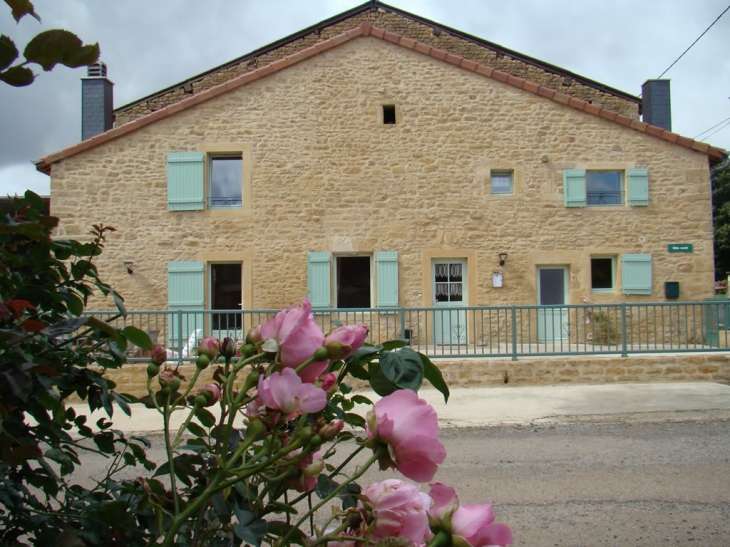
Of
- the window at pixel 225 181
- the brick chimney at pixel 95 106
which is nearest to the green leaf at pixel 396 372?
the window at pixel 225 181

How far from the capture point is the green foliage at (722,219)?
28.9 meters

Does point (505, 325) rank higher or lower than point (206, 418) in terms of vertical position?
lower

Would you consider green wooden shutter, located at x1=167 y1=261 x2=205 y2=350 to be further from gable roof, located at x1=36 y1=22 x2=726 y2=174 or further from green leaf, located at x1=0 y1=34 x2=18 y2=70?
green leaf, located at x1=0 y1=34 x2=18 y2=70

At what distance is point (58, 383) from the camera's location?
40.5 inches

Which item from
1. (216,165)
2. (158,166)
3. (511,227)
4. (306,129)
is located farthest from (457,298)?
(158,166)

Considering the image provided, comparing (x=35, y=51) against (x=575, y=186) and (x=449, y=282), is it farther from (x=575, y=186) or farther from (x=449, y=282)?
(x=575, y=186)

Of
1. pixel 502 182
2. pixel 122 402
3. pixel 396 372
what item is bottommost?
pixel 122 402

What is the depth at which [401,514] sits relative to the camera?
77 cm

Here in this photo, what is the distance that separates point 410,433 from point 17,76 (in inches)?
28.2

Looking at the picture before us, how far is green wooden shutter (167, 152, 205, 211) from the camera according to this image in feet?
38.5

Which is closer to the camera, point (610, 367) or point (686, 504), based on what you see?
point (686, 504)

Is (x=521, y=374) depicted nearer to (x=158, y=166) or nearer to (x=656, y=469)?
(x=656, y=469)

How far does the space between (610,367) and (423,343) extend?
299 cm

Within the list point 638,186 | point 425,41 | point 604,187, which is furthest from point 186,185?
point 638,186
